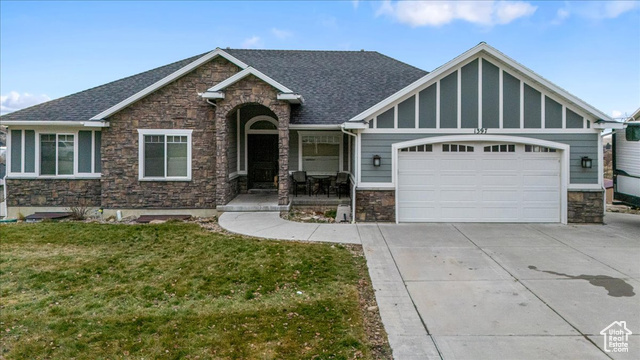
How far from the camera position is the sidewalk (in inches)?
155

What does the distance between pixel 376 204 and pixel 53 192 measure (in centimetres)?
1032

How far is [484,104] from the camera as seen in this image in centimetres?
978

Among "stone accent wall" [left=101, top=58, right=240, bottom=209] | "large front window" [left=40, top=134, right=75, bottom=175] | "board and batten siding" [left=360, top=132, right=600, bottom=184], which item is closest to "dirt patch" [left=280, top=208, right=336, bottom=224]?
"board and batten siding" [left=360, top=132, right=600, bottom=184]

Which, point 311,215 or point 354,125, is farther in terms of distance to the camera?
point 311,215

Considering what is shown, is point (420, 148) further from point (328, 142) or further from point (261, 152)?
point (261, 152)

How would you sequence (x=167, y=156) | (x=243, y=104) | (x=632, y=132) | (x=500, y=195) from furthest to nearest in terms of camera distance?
(x=167, y=156)
(x=243, y=104)
(x=500, y=195)
(x=632, y=132)

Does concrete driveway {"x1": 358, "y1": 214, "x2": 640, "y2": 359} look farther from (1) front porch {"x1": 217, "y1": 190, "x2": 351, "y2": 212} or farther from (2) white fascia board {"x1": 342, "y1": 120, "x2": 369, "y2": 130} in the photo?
(1) front porch {"x1": 217, "y1": 190, "x2": 351, "y2": 212}

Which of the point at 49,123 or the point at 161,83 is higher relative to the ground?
the point at 161,83

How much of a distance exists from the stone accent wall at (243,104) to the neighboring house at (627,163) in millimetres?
9137

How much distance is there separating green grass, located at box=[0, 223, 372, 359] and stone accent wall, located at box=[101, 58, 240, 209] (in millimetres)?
3094

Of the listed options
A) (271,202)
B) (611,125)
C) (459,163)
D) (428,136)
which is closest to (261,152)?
(271,202)

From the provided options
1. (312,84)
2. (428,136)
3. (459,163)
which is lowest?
(459,163)

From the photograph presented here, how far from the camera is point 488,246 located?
25.3 feet

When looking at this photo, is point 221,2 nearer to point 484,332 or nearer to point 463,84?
point 463,84
